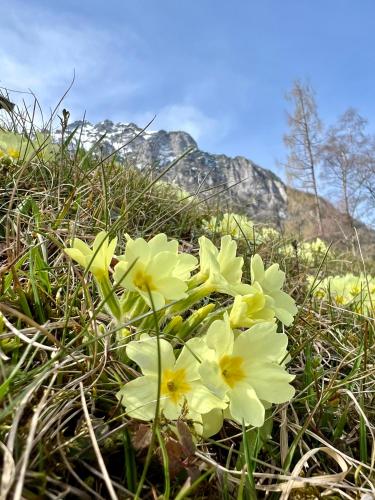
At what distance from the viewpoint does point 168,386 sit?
2.59 feet

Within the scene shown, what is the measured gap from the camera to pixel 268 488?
0.78m

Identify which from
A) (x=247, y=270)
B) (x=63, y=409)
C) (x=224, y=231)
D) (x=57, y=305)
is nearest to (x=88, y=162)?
(x=224, y=231)

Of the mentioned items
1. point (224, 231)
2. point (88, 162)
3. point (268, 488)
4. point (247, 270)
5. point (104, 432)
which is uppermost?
point (88, 162)

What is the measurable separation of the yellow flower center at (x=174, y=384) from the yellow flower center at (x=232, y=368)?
0.23ft

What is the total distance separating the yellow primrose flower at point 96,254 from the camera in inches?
32.8

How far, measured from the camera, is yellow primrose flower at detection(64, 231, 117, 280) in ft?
2.73

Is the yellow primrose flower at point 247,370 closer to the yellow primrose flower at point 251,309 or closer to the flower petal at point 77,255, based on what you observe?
the yellow primrose flower at point 251,309

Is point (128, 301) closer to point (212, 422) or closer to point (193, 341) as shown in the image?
point (193, 341)

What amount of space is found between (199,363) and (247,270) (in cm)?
101

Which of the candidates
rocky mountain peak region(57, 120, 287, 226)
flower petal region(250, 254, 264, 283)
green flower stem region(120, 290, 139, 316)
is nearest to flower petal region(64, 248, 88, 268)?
green flower stem region(120, 290, 139, 316)

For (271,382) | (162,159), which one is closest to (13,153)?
(271,382)

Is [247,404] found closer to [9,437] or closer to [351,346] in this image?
[9,437]

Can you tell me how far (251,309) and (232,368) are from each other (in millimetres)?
117

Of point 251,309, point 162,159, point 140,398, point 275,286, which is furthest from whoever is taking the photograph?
point 162,159
